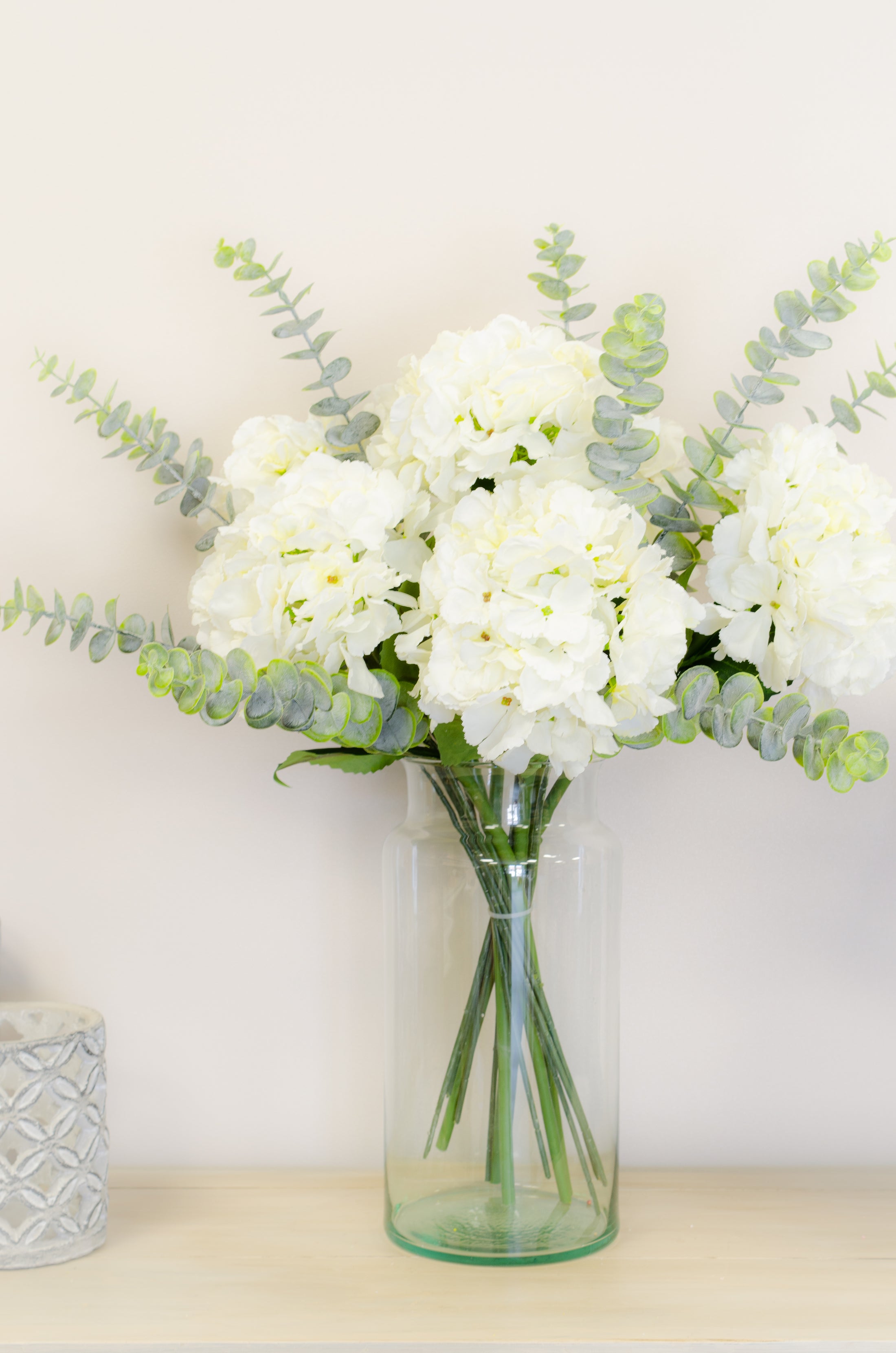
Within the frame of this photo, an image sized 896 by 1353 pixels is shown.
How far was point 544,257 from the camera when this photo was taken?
854mm

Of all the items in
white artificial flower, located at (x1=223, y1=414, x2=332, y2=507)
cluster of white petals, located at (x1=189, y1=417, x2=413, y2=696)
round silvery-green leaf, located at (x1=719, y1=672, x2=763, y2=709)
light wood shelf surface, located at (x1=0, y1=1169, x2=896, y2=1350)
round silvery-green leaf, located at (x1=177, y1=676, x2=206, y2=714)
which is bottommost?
light wood shelf surface, located at (x1=0, y1=1169, x2=896, y2=1350)

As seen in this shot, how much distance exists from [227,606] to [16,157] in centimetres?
53

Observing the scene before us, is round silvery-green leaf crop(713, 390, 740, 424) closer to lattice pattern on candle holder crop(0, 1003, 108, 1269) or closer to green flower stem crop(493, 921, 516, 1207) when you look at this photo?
green flower stem crop(493, 921, 516, 1207)

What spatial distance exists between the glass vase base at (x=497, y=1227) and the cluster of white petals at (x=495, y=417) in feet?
1.57

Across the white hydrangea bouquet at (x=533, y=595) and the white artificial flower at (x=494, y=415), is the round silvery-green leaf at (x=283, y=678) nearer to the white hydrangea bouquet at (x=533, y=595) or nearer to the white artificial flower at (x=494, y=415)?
the white hydrangea bouquet at (x=533, y=595)

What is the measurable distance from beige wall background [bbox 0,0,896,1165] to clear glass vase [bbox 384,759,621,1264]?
0.49ft

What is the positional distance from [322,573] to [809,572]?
0.98 feet

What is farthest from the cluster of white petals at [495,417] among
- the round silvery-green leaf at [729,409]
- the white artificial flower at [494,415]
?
the round silvery-green leaf at [729,409]

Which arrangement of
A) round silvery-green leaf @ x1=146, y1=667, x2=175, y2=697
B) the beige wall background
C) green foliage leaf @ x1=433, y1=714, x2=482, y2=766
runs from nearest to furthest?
round silvery-green leaf @ x1=146, y1=667, x2=175, y2=697, green foliage leaf @ x1=433, y1=714, x2=482, y2=766, the beige wall background

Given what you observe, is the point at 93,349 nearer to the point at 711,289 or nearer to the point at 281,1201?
the point at 711,289

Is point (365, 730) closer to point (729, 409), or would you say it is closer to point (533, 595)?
point (533, 595)

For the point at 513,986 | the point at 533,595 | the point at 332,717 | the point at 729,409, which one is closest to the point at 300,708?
the point at 332,717

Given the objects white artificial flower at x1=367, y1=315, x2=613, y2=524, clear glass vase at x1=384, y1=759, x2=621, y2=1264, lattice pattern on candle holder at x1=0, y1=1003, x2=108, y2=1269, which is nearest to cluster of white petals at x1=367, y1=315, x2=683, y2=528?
white artificial flower at x1=367, y1=315, x2=613, y2=524

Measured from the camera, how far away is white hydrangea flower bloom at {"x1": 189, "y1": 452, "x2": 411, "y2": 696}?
723mm
